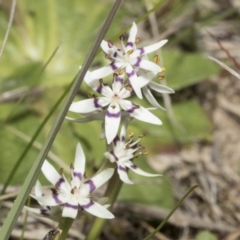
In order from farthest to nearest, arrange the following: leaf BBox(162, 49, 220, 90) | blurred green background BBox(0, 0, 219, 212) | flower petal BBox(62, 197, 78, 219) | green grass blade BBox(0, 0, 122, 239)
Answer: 1. leaf BBox(162, 49, 220, 90)
2. blurred green background BBox(0, 0, 219, 212)
3. flower petal BBox(62, 197, 78, 219)
4. green grass blade BBox(0, 0, 122, 239)

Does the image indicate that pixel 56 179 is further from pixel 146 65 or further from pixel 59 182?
pixel 146 65

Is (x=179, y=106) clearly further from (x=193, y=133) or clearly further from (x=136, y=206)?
(x=136, y=206)

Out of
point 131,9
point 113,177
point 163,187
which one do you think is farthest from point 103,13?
point 113,177

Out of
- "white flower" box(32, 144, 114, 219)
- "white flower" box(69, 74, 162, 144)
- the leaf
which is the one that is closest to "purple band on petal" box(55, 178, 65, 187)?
"white flower" box(32, 144, 114, 219)

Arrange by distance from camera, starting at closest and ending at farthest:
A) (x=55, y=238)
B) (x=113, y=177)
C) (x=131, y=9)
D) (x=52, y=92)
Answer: (x=55, y=238), (x=113, y=177), (x=52, y=92), (x=131, y=9)

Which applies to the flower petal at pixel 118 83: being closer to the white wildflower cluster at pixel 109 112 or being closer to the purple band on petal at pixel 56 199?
the white wildflower cluster at pixel 109 112

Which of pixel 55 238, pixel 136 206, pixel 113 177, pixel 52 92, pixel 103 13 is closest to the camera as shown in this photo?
pixel 55 238

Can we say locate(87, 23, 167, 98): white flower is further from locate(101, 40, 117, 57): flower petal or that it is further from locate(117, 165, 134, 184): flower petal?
locate(117, 165, 134, 184): flower petal

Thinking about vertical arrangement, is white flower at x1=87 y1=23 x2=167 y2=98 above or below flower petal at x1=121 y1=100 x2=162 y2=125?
above
